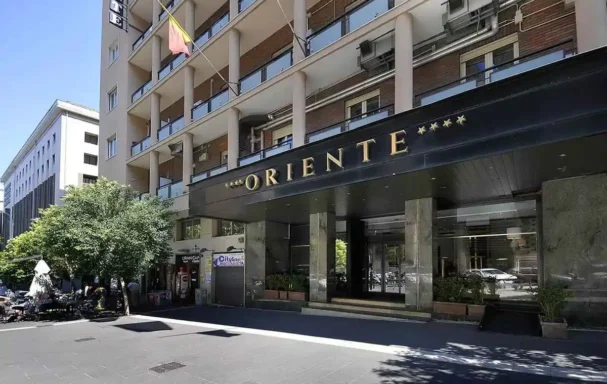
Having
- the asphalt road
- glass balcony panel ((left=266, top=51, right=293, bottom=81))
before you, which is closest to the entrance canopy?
glass balcony panel ((left=266, top=51, right=293, bottom=81))

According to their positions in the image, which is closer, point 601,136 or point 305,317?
point 601,136

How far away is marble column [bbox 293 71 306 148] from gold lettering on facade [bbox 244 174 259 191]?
179 cm

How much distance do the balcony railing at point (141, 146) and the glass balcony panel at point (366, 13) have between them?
→ 1543 centimetres

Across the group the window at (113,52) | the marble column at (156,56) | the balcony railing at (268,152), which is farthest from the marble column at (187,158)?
the window at (113,52)

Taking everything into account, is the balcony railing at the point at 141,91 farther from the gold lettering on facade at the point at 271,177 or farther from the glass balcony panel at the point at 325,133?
the glass balcony panel at the point at 325,133

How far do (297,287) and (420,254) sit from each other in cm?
578

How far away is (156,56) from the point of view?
23.7m

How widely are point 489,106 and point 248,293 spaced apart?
529 inches

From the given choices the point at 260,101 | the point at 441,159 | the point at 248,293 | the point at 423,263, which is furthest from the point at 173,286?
the point at 441,159

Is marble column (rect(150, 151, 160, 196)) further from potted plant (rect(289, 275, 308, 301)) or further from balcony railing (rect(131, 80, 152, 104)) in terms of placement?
potted plant (rect(289, 275, 308, 301))

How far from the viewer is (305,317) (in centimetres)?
1434

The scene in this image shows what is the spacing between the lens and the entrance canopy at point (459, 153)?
7.36 meters

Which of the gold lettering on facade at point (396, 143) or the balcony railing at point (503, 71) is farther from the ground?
the balcony railing at point (503, 71)

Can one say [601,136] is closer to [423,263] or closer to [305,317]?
[423,263]
